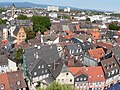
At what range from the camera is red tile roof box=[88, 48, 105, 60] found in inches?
2372

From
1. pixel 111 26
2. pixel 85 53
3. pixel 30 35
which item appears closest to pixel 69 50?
pixel 85 53

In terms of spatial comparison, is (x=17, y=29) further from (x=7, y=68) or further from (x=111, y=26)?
(x=111, y=26)

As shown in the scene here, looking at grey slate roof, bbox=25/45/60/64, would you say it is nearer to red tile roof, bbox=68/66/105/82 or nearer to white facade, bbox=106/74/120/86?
red tile roof, bbox=68/66/105/82

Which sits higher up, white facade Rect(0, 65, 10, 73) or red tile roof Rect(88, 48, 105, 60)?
red tile roof Rect(88, 48, 105, 60)

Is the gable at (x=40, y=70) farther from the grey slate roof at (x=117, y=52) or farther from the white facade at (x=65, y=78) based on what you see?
the grey slate roof at (x=117, y=52)

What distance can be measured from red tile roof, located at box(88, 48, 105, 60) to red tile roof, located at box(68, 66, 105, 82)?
9544mm

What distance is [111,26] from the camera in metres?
115

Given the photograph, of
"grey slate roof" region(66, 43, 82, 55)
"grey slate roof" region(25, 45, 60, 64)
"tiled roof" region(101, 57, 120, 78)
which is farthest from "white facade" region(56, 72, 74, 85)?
"grey slate roof" region(66, 43, 82, 55)

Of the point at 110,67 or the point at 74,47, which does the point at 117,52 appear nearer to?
the point at 110,67

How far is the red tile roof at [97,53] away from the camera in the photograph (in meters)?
60.2

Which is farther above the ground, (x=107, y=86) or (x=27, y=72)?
(x=27, y=72)

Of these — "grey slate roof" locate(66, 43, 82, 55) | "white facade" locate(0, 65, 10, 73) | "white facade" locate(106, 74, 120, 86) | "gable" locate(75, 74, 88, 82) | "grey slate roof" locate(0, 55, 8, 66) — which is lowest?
"white facade" locate(106, 74, 120, 86)

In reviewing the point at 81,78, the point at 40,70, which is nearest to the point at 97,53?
the point at 81,78

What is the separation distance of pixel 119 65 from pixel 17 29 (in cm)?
4257
